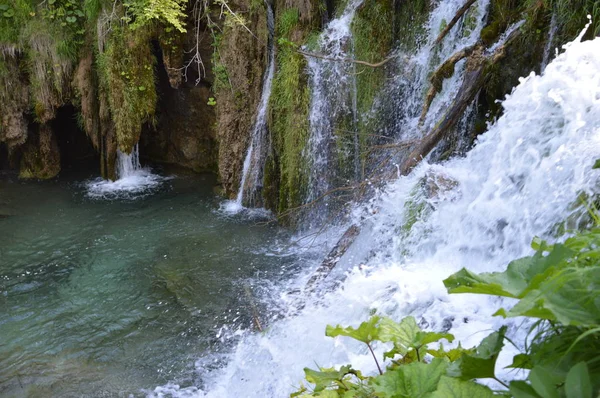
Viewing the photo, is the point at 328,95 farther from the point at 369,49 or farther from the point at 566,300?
the point at 566,300

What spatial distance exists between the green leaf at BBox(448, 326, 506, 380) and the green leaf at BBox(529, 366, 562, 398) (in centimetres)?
14

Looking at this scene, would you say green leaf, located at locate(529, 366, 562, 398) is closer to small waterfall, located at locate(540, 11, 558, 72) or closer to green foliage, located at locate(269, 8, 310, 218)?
small waterfall, located at locate(540, 11, 558, 72)

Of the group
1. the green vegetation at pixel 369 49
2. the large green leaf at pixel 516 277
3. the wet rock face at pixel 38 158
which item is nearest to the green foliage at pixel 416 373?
the large green leaf at pixel 516 277

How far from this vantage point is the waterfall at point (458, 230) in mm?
2598

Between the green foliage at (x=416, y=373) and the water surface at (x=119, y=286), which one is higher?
the green foliage at (x=416, y=373)

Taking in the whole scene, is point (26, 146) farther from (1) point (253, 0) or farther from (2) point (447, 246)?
(2) point (447, 246)

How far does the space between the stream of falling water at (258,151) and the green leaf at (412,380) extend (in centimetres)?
599

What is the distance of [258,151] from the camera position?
7309 millimetres

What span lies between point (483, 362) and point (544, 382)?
18 cm

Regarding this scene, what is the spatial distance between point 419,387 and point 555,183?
71.3 inches

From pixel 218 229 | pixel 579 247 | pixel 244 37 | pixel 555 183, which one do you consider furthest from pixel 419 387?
pixel 244 37

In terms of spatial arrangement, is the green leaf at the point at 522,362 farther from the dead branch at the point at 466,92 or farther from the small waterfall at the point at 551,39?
the small waterfall at the point at 551,39

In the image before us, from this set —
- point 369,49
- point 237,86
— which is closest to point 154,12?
point 237,86

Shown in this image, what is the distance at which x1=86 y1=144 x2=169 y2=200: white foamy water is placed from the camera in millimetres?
8445
